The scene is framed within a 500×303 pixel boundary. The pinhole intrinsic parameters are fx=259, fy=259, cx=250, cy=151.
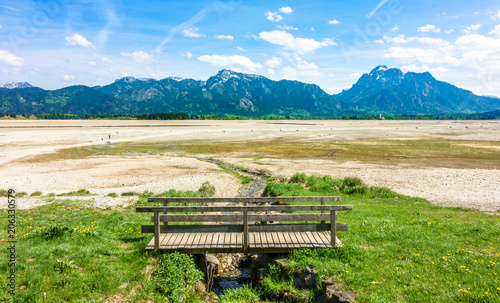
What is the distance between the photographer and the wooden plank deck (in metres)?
9.26

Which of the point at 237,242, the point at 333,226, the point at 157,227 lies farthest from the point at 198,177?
the point at 333,226

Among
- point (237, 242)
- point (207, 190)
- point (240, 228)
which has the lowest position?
point (207, 190)

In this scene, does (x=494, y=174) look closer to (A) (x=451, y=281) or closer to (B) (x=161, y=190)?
(A) (x=451, y=281)

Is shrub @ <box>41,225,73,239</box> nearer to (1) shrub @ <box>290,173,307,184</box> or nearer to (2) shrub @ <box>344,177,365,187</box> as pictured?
(1) shrub @ <box>290,173,307,184</box>

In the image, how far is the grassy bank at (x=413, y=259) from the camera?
22.9 feet

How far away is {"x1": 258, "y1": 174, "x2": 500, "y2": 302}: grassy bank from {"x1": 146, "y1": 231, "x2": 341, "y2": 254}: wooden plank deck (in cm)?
49

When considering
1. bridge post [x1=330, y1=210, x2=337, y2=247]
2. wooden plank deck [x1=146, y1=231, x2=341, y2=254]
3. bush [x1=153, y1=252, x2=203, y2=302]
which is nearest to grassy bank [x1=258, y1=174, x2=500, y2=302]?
bridge post [x1=330, y1=210, x2=337, y2=247]

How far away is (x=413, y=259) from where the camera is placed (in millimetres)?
8766

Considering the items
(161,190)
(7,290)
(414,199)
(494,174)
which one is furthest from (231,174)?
(494,174)

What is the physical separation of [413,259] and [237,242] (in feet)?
19.9

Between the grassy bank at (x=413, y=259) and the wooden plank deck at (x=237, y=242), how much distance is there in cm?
49

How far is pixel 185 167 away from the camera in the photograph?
120ft

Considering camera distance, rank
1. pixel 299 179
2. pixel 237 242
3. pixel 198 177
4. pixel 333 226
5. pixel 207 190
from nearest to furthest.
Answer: pixel 333 226 → pixel 237 242 → pixel 207 190 → pixel 299 179 → pixel 198 177

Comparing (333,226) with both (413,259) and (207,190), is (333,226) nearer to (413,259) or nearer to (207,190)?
(413,259)
